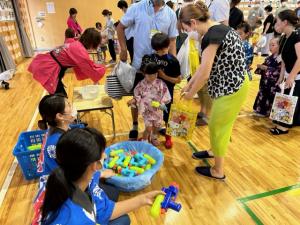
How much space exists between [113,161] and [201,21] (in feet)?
4.30

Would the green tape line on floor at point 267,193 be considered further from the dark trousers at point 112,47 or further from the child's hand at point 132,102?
the dark trousers at point 112,47

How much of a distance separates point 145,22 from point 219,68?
3.04ft

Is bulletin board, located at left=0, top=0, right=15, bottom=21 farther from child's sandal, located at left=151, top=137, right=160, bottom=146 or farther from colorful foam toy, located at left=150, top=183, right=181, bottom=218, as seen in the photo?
colorful foam toy, located at left=150, top=183, right=181, bottom=218

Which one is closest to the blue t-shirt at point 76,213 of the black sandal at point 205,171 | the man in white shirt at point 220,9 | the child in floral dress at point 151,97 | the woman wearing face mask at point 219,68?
the woman wearing face mask at point 219,68

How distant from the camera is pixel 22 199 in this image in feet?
6.37

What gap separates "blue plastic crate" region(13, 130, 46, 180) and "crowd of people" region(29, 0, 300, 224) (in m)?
0.33

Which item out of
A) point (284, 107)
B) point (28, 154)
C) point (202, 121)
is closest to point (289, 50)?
point (284, 107)

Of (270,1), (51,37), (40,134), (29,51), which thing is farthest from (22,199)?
Answer: (270,1)

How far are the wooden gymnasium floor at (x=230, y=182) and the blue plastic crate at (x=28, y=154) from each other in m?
0.09

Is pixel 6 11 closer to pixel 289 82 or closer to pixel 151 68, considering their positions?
pixel 151 68

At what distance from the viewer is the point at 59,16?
28.2ft

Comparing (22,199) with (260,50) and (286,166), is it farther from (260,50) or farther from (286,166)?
(260,50)

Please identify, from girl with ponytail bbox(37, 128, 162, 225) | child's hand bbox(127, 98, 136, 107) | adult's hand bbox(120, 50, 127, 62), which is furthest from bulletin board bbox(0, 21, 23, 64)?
girl with ponytail bbox(37, 128, 162, 225)

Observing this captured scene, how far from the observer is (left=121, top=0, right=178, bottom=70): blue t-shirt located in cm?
230
